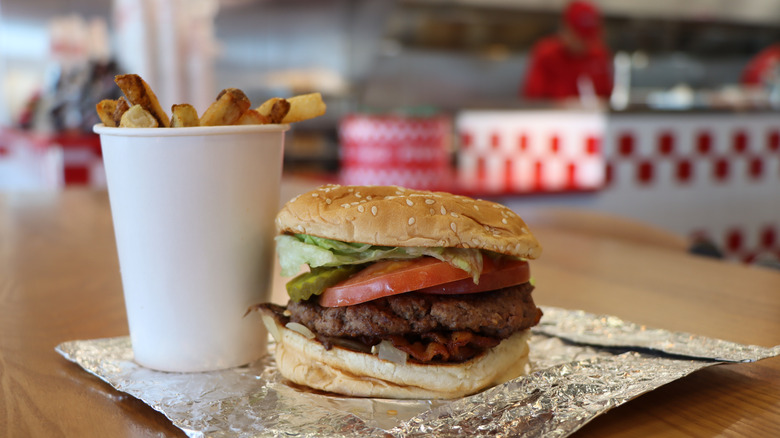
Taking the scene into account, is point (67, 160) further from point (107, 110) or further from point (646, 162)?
point (646, 162)

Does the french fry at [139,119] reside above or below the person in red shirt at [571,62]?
below

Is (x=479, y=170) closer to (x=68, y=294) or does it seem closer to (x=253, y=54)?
(x=68, y=294)

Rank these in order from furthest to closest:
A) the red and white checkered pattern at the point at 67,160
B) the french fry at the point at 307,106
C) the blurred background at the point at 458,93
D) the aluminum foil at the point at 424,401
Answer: the blurred background at the point at 458,93, the red and white checkered pattern at the point at 67,160, the french fry at the point at 307,106, the aluminum foil at the point at 424,401

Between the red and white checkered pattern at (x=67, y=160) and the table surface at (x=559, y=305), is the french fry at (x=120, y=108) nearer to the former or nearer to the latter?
the table surface at (x=559, y=305)

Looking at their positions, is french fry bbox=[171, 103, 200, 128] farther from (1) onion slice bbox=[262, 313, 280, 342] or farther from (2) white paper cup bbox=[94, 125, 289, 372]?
(1) onion slice bbox=[262, 313, 280, 342]

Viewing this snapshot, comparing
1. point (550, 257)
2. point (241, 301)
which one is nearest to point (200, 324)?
point (241, 301)

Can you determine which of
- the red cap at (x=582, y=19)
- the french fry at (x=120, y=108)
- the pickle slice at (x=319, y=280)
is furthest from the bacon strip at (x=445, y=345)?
the red cap at (x=582, y=19)
